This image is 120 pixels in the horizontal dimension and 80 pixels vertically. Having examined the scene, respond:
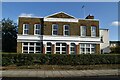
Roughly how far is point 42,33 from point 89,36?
7976 millimetres

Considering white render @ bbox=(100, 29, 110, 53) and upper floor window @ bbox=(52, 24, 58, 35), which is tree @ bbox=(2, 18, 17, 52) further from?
white render @ bbox=(100, 29, 110, 53)

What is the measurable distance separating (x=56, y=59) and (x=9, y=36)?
29.7 metres

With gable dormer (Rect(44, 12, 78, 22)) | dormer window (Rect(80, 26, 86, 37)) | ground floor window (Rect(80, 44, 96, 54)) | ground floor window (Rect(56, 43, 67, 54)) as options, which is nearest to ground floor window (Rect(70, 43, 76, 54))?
ground floor window (Rect(56, 43, 67, 54))

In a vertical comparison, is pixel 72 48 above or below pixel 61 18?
below

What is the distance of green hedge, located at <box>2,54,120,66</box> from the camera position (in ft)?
83.8

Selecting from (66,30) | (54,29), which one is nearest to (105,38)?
(66,30)

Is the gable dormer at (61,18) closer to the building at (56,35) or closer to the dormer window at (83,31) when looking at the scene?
the building at (56,35)

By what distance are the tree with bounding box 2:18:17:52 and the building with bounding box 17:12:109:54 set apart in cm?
1207

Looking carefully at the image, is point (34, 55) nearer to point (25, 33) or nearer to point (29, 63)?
point (29, 63)

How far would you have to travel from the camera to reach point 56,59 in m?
26.5

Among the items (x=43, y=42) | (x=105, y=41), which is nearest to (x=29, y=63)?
(x=43, y=42)

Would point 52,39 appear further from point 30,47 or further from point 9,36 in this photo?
point 9,36

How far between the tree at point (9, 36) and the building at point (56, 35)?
12.1 m

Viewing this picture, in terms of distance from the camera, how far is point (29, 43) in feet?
121
